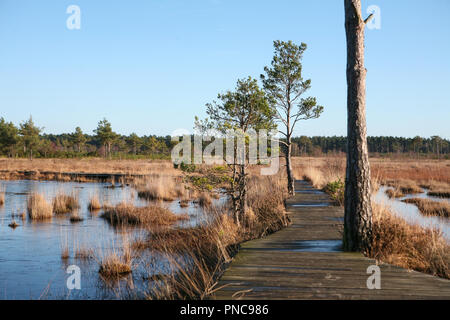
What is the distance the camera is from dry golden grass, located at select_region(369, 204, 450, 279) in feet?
16.6

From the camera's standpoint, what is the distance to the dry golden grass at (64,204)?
13.9 meters

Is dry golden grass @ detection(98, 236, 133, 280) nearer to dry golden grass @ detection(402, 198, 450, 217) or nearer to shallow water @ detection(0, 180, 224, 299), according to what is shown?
shallow water @ detection(0, 180, 224, 299)

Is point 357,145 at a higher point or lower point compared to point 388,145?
lower

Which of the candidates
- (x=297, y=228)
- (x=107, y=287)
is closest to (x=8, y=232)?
(x=107, y=287)

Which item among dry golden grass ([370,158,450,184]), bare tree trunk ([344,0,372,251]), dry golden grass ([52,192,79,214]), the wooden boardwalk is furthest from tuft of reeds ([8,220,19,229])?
dry golden grass ([370,158,450,184])

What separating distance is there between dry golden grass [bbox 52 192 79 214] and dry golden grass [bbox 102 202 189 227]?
7.17 ft

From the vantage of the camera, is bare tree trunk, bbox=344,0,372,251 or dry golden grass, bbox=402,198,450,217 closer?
bare tree trunk, bbox=344,0,372,251

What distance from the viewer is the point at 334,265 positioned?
427 cm

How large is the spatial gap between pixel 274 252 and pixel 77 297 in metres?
3.39

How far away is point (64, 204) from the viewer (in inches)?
557

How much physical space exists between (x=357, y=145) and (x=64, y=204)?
12406 mm

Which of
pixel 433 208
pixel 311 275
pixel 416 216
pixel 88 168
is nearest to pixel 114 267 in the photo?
pixel 311 275

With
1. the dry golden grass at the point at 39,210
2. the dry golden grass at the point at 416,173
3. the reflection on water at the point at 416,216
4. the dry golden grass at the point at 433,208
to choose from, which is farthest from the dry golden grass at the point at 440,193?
the dry golden grass at the point at 39,210

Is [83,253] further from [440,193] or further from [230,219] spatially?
[440,193]
